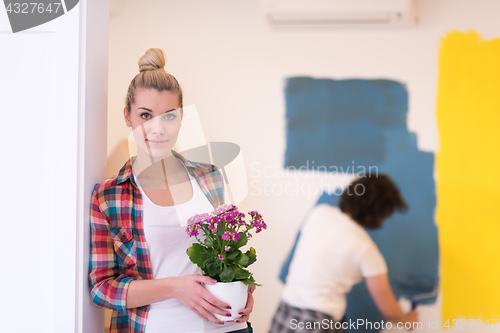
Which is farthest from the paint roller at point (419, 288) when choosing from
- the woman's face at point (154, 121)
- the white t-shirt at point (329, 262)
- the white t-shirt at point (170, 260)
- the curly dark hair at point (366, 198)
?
the woman's face at point (154, 121)

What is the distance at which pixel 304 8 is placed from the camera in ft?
5.79

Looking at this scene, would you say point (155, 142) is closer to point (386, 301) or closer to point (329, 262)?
point (329, 262)

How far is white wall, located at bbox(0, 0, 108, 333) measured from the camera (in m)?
0.86

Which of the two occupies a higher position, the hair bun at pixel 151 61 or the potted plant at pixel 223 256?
the hair bun at pixel 151 61

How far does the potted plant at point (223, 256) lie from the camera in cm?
83

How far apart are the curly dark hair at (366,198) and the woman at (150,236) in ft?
3.33

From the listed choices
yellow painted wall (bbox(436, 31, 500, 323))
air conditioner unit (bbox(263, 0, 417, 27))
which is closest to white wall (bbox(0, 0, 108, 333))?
air conditioner unit (bbox(263, 0, 417, 27))

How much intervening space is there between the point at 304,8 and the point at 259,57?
0.29 m

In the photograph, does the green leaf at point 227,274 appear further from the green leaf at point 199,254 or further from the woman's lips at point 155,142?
the woman's lips at point 155,142

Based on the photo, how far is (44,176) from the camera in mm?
877

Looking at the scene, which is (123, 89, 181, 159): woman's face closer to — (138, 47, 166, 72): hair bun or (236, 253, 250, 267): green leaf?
(138, 47, 166, 72): hair bun

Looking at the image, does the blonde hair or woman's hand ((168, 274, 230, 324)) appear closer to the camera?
woman's hand ((168, 274, 230, 324))

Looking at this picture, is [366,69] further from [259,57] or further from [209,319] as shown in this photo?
[209,319]

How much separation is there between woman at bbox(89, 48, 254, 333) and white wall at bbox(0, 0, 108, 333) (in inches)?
2.1
